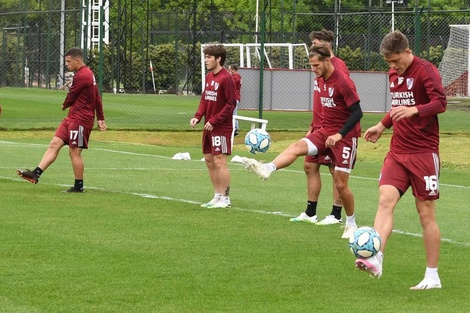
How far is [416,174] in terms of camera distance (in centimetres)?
900

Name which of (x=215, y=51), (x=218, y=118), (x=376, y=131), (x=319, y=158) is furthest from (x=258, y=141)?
(x=376, y=131)

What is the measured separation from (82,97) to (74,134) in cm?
54

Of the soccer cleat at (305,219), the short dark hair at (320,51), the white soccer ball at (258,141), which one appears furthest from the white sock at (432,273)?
the white soccer ball at (258,141)

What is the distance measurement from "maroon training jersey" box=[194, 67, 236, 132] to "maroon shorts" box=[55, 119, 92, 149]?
2.33 meters

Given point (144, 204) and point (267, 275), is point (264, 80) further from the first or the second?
point (267, 275)

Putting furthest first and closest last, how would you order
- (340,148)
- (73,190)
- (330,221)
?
(73,190)
(330,221)
(340,148)

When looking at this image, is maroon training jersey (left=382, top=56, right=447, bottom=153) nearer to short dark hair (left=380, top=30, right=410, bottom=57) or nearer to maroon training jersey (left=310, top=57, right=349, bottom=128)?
short dark hair (left=380, top=30, right=410, bottom=57)

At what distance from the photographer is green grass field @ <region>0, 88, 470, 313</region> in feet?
27.6

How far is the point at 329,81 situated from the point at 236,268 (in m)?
2.95

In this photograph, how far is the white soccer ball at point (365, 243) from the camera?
8453mm

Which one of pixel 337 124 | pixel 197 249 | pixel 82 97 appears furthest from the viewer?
pixel 82 97

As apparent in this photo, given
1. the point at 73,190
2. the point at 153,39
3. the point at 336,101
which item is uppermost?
the point at 153,39

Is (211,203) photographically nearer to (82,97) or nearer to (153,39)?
(82,97)

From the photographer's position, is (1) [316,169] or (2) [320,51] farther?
(1) [316,169]
